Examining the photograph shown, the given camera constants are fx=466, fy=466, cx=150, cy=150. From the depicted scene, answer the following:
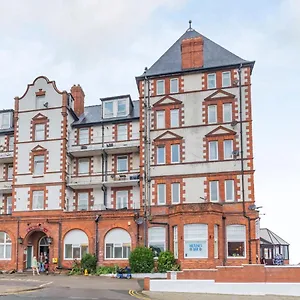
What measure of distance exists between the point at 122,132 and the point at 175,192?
26.8 feet

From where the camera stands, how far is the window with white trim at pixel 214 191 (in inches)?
1432

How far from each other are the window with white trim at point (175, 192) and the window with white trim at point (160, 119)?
5.06 meters

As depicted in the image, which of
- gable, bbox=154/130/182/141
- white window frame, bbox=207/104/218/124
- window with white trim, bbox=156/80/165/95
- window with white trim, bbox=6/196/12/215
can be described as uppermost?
window with white trim, bbox=156/80/165/95

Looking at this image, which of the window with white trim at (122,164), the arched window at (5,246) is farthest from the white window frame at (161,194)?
the arched window at (5,246)

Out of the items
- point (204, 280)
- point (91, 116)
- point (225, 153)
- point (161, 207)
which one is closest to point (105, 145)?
point (91, 116)

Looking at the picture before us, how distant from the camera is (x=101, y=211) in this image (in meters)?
38.3

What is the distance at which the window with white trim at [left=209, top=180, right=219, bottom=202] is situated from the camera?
Result: 119 feet

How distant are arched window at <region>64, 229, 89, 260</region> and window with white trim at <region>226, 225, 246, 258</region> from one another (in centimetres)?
1168

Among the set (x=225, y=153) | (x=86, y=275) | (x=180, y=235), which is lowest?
(x=86, y=275)

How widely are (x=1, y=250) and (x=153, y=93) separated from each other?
61.8 ft

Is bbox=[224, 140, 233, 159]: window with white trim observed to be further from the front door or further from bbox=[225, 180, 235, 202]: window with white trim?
the front door

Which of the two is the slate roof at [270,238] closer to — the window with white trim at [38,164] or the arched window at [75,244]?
the arched window at [75,244]

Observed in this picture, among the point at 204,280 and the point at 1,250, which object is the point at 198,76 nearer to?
the point at 204,280

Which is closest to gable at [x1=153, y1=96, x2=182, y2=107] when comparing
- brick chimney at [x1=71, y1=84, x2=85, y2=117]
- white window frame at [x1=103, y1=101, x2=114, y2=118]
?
white window frame at [x1=103, y1=101, x2=114, y2=118]
